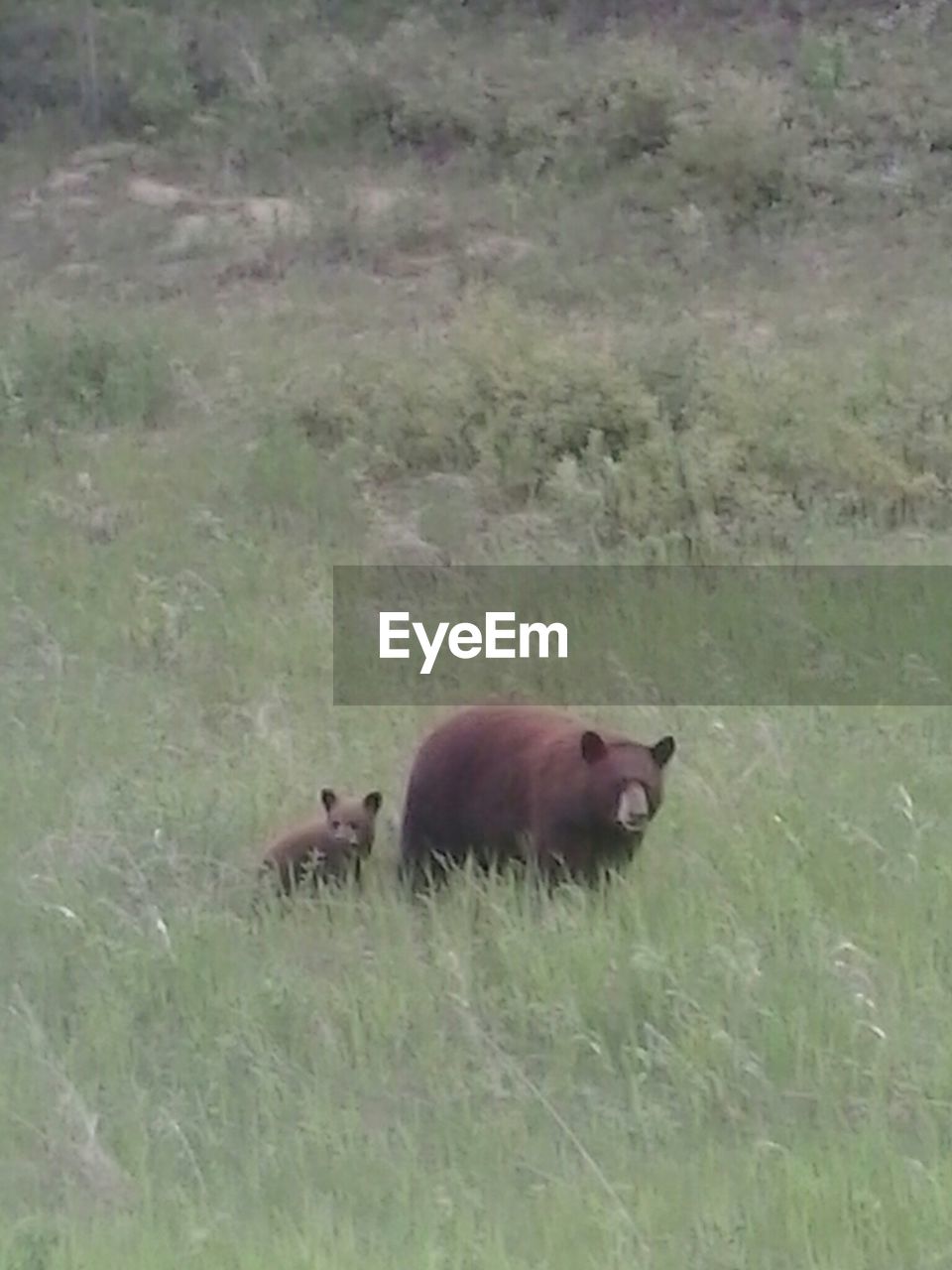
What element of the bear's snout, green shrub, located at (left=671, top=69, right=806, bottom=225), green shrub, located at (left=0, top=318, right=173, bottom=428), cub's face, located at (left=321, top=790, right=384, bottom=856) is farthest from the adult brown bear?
green shrub, located at (left=671, top=69, right=806, bottom=225)

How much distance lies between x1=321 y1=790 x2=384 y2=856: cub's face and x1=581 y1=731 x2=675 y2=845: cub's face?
2.81 ft

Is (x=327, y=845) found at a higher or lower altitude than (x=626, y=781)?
lower

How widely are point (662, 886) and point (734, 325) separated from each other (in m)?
9.70

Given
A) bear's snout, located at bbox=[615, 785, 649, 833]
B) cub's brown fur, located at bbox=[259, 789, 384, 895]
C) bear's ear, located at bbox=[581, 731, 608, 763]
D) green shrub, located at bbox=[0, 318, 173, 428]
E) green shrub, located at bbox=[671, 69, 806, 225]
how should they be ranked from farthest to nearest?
1. green shrub, located at bbox=[671, 69, 806, 225]
2. green shrub, located at bbox=[0, 318, 173, 428]
3. cub's brown fur, located at bbox=[259, 789, 384, 895]
4. bear's ear, located at bbox=[581, 731, 608, 763]
5. bear's snout, located at bbox=[615, 785, 649, 833]

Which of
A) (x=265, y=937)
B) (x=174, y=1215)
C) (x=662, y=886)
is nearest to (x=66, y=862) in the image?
(x=265, y=937)

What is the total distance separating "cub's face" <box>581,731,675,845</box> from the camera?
Answer: 660 cm

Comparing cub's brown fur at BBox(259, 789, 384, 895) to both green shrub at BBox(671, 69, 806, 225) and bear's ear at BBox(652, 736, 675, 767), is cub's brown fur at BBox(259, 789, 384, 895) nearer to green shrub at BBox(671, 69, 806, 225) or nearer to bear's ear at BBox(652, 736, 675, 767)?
bear's ear at BBox(652, 736, 675, 767)

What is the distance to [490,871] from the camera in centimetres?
686

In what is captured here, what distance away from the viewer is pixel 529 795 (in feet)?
23.0

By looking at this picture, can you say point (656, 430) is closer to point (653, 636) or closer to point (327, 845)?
point (653, 636)

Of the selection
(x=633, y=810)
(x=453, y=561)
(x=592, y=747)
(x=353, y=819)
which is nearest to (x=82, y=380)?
(x=453, y=561)

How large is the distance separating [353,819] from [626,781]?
102 centimetres

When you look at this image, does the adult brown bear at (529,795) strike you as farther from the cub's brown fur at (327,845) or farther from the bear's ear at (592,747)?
the cub's brown fur at (327,845)

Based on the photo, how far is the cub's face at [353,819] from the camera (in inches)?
281
